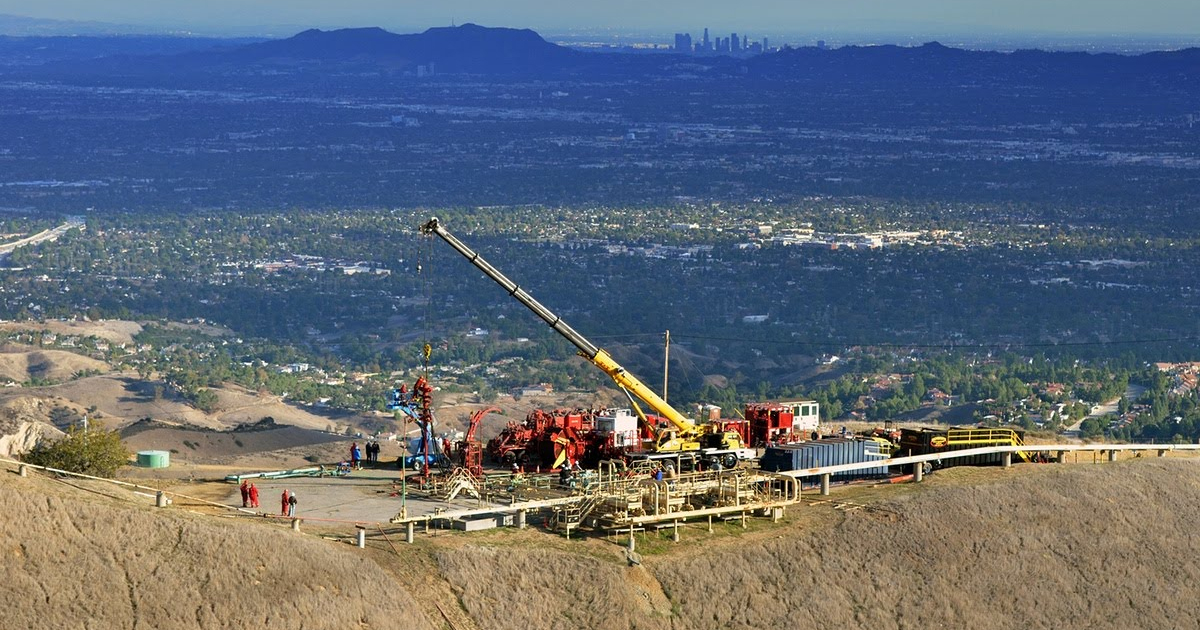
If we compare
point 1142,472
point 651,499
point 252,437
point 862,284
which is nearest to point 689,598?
point 651,499

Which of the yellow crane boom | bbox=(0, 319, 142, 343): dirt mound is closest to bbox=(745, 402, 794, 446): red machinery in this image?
the yellow crane boom

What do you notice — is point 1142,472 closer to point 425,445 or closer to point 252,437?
point 425,445

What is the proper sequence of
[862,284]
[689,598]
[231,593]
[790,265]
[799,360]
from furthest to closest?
[790,265] → [862,284] → [799,360] → [689,598] → [231,593]

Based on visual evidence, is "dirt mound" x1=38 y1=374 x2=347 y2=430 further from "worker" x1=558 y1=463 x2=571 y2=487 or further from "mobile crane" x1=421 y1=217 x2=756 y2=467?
"worker" x1=558 y1=463 x2=571 y2=487

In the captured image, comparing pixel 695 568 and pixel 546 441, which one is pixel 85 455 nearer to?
pixel 546 441

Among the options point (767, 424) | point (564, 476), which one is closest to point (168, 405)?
point (767, 424)

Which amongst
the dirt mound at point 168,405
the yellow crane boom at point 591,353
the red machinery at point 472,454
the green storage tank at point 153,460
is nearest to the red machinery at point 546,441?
the red machinery at point 472,454
